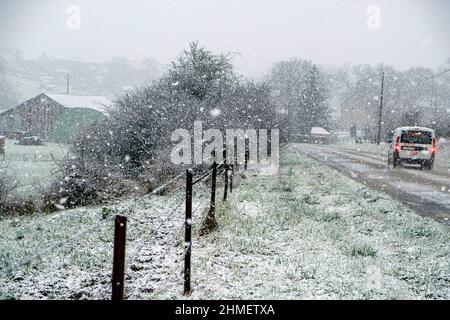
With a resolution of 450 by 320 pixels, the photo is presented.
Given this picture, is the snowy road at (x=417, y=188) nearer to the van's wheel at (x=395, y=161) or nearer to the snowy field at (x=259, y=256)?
the snowy field at (x=259, y=256)

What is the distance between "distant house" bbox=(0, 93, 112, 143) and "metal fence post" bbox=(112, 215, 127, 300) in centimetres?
5145

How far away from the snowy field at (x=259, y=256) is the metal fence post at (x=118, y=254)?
1.01 feet

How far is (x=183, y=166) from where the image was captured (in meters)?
15.7

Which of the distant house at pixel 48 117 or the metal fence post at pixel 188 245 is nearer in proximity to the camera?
the metal fence post at pixel 188 245

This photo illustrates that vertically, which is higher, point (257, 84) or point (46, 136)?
point (257, 84)

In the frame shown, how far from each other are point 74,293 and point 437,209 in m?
8.64

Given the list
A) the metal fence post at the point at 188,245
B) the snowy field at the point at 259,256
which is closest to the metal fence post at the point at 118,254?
the snowy field at the point at 259,256

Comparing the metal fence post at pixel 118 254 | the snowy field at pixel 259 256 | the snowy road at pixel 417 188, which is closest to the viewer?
the metal fence post at pixel 118 254

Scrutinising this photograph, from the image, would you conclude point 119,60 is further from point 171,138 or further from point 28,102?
point 171,138

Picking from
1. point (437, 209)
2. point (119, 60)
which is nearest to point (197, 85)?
point (437, 209)

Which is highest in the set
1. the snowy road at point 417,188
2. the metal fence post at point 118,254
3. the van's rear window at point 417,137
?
the van's rear window at point 417,137

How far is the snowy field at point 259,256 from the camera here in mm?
4957

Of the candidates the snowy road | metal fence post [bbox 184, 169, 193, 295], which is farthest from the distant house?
metal fence post [bbox 184, 169, 193, 295]

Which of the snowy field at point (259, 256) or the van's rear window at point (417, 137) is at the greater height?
the van's rear window at point (417, 137)
